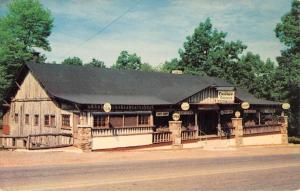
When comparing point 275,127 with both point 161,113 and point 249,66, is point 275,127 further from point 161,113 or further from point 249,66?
point 249,66

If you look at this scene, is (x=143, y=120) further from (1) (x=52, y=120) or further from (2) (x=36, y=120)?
(2) (x=36, y=120)

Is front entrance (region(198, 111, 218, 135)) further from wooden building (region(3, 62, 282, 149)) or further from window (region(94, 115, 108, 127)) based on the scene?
window (region(94, 115, 108, 127))

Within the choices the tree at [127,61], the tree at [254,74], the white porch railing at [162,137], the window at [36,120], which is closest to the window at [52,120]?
the window at [36,120]

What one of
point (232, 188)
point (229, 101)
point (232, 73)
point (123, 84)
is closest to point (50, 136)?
point (123, 84)

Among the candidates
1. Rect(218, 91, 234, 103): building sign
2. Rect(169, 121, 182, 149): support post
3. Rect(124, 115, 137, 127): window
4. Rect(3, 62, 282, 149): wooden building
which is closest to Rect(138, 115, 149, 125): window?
Rect(3, 62, 282, 149): wooden building

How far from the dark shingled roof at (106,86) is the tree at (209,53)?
21260mm

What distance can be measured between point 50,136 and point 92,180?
16.4 meters

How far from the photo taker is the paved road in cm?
1223

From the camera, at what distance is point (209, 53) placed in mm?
60656

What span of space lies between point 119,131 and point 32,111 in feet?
29.5

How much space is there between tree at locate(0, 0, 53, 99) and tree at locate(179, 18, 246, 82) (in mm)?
21301

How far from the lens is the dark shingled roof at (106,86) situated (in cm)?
2857

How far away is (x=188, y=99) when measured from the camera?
31047mm

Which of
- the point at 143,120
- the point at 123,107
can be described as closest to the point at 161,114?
the point at 143,120
